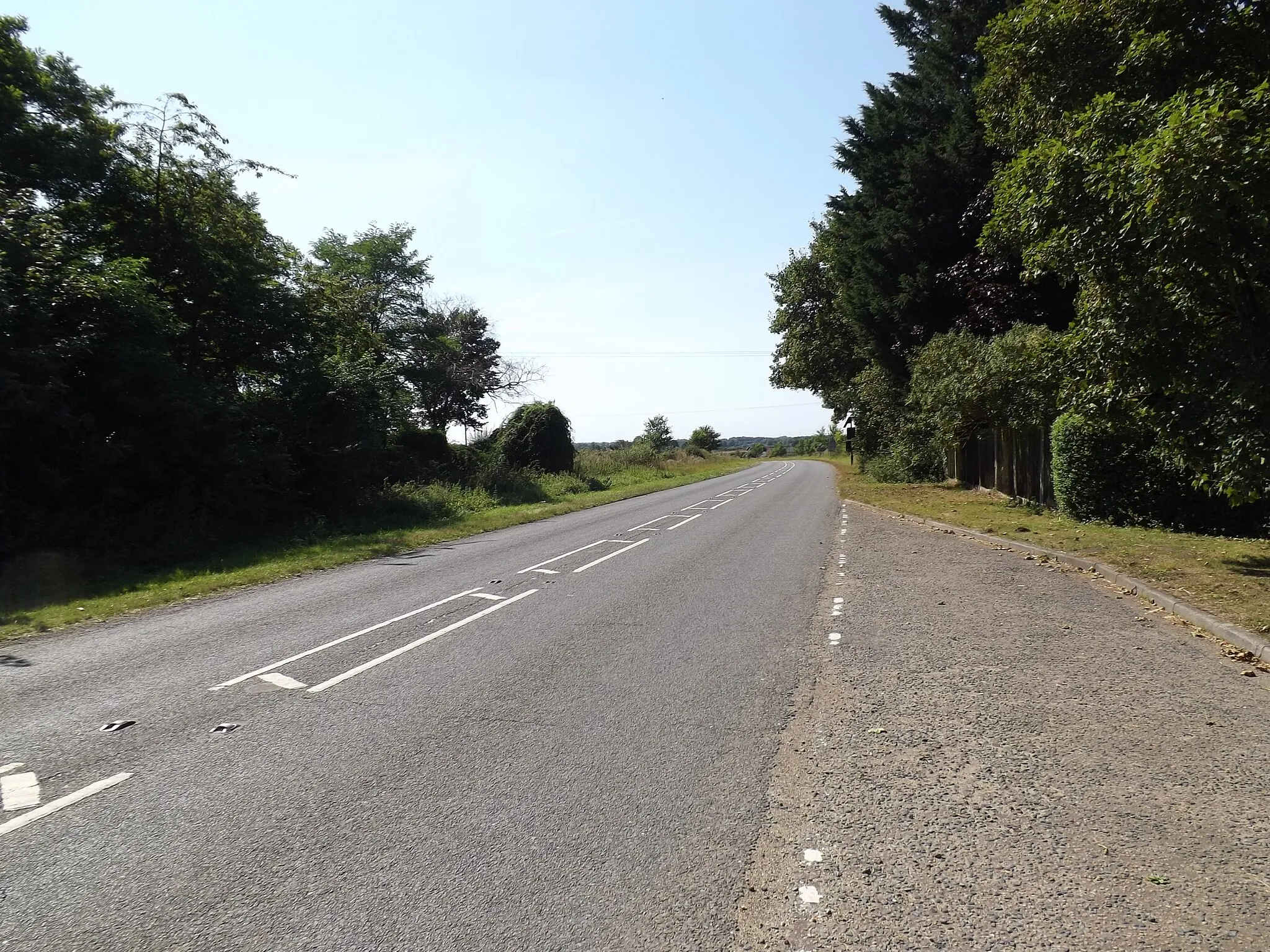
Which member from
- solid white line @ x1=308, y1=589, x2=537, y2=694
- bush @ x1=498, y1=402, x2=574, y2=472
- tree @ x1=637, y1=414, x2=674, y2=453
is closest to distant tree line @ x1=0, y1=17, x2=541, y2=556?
solid white line @ x1=308, y1=589, x2=537, y2=694

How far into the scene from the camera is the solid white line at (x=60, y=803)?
12.4ft

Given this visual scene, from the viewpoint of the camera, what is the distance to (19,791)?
4.20 meters

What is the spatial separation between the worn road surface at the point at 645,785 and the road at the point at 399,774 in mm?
20

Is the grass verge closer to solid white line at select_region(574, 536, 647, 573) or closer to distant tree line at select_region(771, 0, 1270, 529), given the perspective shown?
distant tree line at select_region(771, 0, 1270, 529)

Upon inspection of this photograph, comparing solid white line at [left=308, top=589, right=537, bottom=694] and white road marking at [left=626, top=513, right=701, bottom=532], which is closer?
solid white line at [left=308, top=589, right=537, bottom=694]

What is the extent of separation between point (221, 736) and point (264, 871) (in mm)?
1965

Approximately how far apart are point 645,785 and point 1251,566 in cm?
892

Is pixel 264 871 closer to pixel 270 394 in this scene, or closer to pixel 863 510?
pixel 270 394

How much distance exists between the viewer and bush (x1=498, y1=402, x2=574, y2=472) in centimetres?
3641

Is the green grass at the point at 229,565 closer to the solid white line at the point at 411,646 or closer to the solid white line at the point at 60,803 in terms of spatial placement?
the solid white line at the point at 411,646

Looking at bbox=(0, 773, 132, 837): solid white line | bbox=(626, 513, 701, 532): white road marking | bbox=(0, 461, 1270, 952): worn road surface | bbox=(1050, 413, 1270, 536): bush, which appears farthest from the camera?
bbox=(626, 513, 701, 532): white road marking

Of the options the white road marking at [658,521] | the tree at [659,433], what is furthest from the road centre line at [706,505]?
the tree at [659,433]

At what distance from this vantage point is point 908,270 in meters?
27.2

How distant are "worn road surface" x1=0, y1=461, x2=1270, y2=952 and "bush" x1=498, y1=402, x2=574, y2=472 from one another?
28105mm
